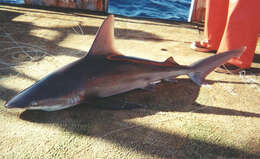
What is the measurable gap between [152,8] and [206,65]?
788 cm

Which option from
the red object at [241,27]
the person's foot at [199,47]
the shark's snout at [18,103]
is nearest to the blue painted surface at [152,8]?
the person's foot at [199,47]

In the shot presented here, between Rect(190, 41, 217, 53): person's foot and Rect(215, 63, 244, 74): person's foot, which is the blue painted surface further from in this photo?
Rect(215, 63, 244, 74): person's foot

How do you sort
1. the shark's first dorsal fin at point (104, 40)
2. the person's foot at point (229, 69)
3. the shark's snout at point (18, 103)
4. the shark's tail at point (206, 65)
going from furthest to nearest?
the person's foot at point (229, 69), the shark's tail at point (206, 65), the shark's first dorsal fin at point (104, 40), the shark's snout at point (18, 103)

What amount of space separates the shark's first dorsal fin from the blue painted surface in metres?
6.59

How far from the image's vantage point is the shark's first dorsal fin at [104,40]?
2.21 metres

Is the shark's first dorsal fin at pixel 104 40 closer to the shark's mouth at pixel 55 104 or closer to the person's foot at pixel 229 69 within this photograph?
the shark's mouth at pixel 55 104

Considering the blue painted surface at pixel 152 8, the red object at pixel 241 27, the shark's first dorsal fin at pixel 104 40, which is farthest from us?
the blue painted surface at pixel 152 8

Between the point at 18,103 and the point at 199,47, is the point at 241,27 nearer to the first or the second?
the point at 199,47

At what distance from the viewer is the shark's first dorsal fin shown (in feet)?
7.24

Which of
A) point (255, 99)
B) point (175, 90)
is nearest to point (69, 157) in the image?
point (175, 90)

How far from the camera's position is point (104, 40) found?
2.24 meters

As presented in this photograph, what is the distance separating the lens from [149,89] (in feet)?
8.13

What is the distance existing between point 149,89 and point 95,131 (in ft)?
2.55

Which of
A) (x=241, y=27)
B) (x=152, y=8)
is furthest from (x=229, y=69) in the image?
(x=152, y=8)
